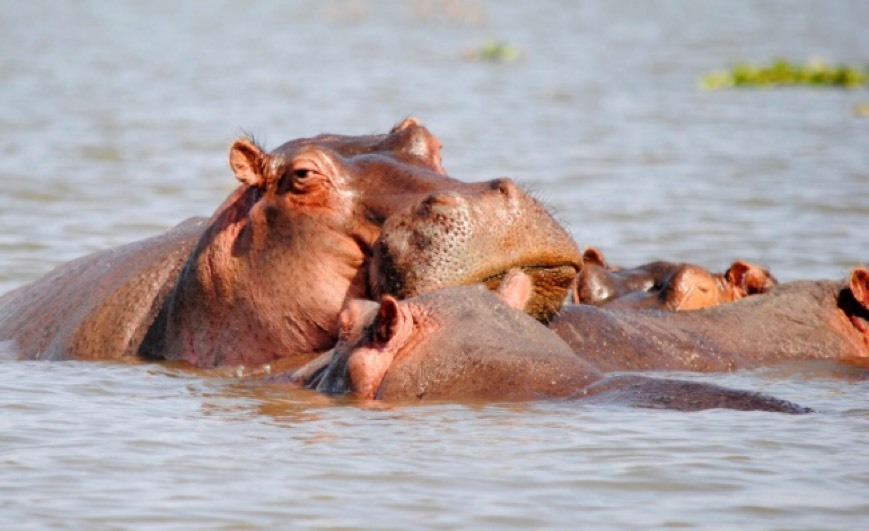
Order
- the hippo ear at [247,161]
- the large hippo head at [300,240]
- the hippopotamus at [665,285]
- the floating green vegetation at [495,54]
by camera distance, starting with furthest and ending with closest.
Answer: the floating green vegetation at [495,54], the hippopotamus at [665,285], the hippo ear at [247,161], the large hippo head at [300,240]

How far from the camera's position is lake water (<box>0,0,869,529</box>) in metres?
5.20

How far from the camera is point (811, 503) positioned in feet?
16.8

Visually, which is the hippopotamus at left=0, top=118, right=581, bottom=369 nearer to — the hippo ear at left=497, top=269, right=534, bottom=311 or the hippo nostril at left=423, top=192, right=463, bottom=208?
the hippo nostril at left=423, top=192, right=463, bottom=208

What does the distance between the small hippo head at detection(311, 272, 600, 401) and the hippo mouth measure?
37 centimetres

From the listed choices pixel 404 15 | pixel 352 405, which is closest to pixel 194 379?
pixel 352 405

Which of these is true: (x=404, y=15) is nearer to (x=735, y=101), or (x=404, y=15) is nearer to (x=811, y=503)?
(x=735, y=101)

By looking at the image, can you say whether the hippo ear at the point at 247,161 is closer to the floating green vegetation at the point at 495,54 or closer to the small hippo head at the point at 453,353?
the small hippo head at the point at 453,353

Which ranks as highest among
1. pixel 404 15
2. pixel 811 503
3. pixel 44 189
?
pixel 404 15

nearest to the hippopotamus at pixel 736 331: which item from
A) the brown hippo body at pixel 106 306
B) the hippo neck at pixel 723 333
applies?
the hippo neck at pixel 723 333

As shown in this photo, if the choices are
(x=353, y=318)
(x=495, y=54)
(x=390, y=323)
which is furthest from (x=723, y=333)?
(x=495, y=54)

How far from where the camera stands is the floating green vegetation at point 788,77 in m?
25.2

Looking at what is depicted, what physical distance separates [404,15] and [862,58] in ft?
53.7

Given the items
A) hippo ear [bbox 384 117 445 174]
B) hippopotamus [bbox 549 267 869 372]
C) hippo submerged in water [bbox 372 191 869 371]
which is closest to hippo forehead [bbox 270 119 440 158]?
hippo ear [bbox 384 117 445 174]

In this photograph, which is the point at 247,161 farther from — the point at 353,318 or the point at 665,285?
the point at 665,285
